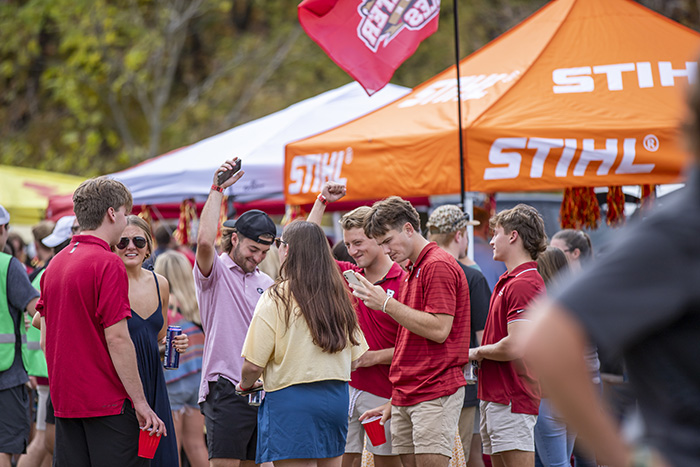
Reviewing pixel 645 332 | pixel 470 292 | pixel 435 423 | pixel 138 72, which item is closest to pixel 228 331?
pixel 435 423

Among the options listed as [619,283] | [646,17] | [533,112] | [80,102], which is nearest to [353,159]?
[533,112]

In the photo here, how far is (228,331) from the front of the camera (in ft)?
15.6

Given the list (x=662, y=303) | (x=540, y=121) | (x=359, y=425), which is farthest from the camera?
(x=540, y=121)

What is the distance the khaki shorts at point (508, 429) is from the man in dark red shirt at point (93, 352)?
188 centimetres

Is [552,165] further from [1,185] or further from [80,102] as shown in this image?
[80,102]

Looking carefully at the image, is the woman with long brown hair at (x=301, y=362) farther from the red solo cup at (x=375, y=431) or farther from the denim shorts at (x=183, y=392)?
the denim shorts at (x=183, y=392)

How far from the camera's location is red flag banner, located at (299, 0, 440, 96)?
602cm

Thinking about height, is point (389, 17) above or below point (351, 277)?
above

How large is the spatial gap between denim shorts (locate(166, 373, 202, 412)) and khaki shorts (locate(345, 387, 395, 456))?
182 cm

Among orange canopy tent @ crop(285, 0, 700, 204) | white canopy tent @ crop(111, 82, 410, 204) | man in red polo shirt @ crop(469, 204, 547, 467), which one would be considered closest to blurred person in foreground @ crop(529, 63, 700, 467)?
man in red polo shirt @ crop(469, 204, 547, 467)

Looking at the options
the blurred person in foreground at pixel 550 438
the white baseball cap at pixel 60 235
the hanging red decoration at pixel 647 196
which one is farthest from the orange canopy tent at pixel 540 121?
the white baseball cap at pixel 60 235

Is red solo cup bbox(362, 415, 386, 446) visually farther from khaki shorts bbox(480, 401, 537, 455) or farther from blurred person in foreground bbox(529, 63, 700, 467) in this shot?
blurred person in foreground bbox(529, 63, 700, 467)

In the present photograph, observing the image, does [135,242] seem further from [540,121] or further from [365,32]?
[540,121]

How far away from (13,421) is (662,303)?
486 centimetres
